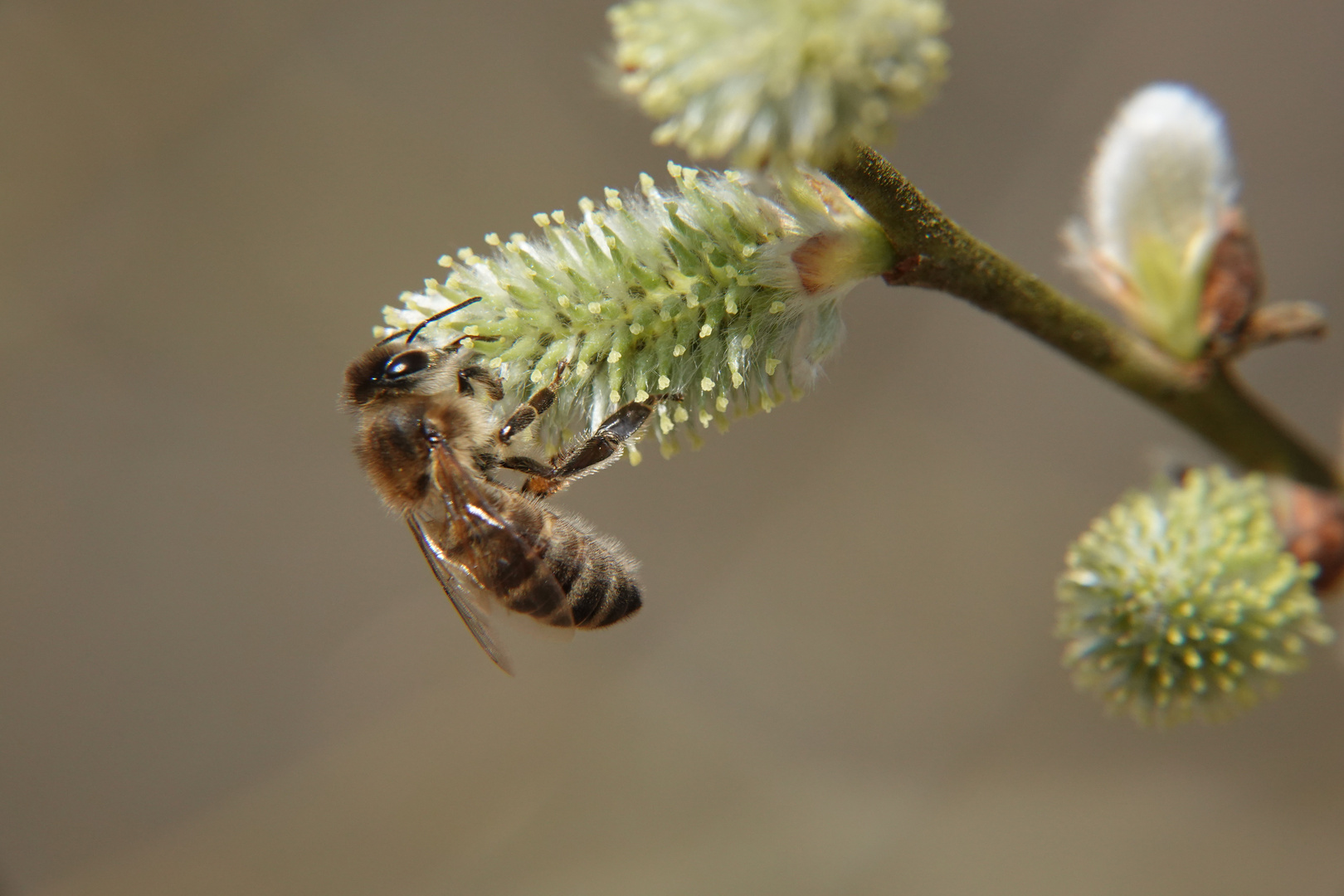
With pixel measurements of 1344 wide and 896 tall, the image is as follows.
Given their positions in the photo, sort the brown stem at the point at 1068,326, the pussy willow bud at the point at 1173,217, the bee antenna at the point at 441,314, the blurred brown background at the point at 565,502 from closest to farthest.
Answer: the brown stem at the point at 1068,326, the bee antenna at the point at 441,314, the pussy willow bud at the point at 1173,217, the blurred brown background at the point at 565,502

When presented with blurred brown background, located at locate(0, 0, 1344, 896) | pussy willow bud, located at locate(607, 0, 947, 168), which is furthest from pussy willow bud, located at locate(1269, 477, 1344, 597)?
blurred brown background, located at locate(0, 0, 1344, 896)

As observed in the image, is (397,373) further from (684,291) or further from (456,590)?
(684,291)

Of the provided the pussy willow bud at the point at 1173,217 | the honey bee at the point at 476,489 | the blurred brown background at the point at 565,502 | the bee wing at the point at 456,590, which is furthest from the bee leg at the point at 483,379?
the blurred brown background at the point at 565,502

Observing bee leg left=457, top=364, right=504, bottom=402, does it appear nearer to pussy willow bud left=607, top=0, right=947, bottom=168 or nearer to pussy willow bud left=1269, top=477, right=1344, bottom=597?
pussy willow bud left=607, top=0, right=947, bottom=168

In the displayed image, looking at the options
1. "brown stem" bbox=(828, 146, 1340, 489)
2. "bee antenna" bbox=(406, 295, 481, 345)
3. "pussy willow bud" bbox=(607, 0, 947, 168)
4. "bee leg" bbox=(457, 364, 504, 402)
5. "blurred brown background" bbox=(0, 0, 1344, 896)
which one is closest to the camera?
"pussy willow bud" bbox=(607, 0, 947, 168)

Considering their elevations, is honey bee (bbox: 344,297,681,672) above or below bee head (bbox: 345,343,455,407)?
below

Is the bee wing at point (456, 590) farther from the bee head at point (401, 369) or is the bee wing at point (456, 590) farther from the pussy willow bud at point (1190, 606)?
the pussy willow bud at point (1190, 606)

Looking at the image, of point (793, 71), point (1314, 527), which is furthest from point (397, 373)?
point (1314, 527)
